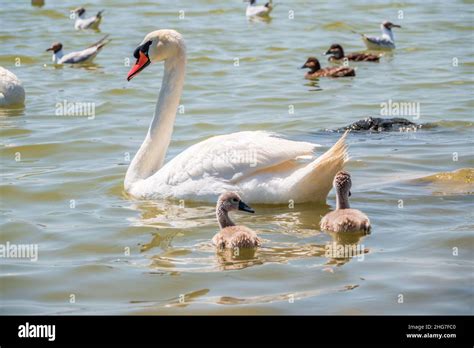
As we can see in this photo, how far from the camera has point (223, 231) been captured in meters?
8.98

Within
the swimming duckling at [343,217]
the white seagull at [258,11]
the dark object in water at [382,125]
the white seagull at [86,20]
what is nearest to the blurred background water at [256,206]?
the swimming duckling at [343,217]

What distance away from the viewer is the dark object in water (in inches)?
558

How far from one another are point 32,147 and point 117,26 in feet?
40.7

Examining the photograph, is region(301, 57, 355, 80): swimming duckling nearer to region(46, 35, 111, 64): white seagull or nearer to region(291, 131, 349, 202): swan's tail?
region(46, 35, 111, 64): white seagull

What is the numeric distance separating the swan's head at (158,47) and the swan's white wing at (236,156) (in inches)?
58.0

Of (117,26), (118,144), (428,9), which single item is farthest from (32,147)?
(428,9)

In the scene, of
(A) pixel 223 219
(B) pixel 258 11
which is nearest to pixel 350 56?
(B) pixel 258 11

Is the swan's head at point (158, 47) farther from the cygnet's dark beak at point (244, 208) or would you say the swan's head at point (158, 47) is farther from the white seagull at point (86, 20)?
the white seagull at point (86, 20)

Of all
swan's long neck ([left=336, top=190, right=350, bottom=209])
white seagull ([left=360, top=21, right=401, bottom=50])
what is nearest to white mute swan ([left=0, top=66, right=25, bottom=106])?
swan's long neck ([left=336, top=190, right=350, bottom=209])

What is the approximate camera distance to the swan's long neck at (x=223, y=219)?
929cm

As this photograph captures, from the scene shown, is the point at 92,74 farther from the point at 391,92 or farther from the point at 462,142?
the point at 462,142

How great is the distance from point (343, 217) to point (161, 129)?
9.60 ft
